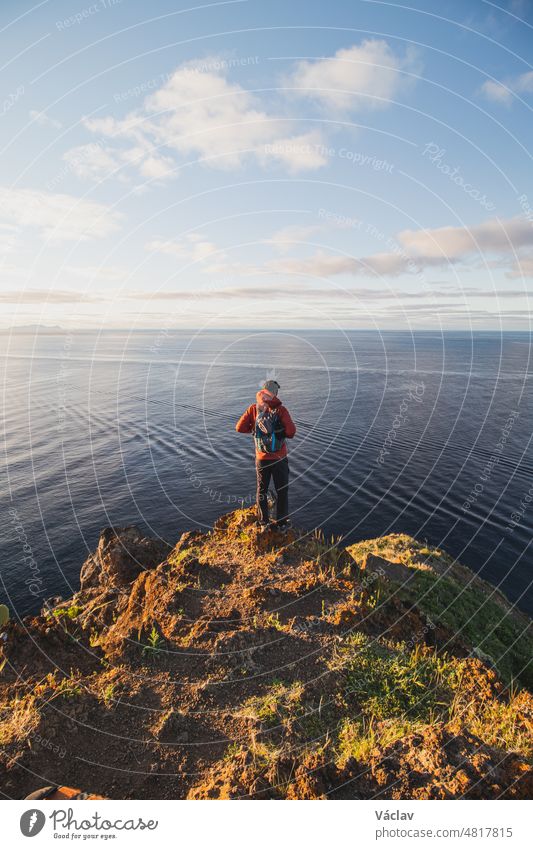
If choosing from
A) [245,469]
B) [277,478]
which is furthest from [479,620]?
[245,469]

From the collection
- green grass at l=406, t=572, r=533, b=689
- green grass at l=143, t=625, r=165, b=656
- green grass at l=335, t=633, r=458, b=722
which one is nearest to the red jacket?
green grass at l=143, t=625, r=165, b=656

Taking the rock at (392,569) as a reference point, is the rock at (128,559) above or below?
below

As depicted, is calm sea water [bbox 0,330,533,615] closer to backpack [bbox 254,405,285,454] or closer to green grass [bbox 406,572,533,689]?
green grass [bbox 406,572,533,689]

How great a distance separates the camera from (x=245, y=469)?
42.7 m

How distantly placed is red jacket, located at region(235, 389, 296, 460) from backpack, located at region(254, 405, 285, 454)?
0.12 metres

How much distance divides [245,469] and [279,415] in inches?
1236

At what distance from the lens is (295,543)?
12195 millimetres

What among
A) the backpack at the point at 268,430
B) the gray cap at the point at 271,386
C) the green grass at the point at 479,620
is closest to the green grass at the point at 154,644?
the backpack at the point at 268,430

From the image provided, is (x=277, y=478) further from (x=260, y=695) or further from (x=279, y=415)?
(x=260, y=695)

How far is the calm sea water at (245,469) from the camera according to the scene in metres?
29.9

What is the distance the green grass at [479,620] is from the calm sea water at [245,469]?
7488 millimetres

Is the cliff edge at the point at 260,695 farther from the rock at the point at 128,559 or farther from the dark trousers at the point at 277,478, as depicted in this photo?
the rock at the point at 128,559

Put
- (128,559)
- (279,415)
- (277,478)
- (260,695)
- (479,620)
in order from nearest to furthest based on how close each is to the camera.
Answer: (260,695)
(279,415)
(277,478)
(128,559)
(479,620)
